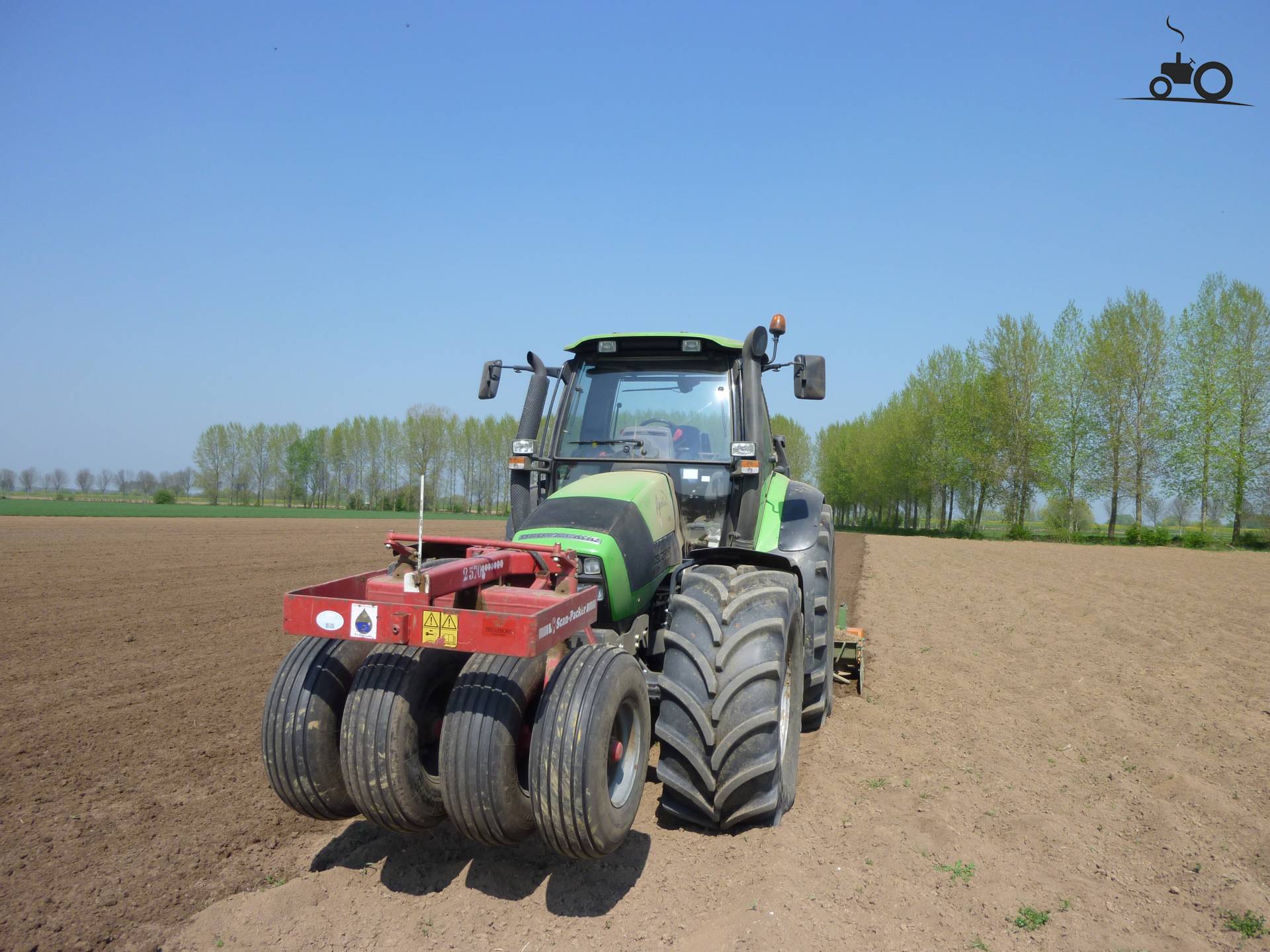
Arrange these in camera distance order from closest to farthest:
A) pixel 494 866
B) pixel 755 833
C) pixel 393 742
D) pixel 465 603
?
pixel 393 742
pixel 465 603
pixel 494 866
pixel 755 833

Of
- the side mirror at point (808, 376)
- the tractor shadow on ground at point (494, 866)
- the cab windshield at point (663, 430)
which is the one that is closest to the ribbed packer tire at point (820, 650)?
the cab windshield at point (663, 430)

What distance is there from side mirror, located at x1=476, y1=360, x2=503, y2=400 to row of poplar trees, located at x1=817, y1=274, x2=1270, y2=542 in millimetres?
34980

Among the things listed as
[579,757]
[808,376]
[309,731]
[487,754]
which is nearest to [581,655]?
[579,757]

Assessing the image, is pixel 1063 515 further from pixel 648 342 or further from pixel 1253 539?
pixel 648 342

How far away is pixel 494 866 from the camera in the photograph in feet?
12.2

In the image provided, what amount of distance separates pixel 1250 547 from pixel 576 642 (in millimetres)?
36329

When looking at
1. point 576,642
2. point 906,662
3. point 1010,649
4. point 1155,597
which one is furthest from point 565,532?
point 1155,597

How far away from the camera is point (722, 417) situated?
5.41 metres

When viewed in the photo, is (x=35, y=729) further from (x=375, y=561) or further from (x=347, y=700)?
(x=375, y=561)

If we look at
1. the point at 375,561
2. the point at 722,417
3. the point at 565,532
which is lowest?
the point at 375,561

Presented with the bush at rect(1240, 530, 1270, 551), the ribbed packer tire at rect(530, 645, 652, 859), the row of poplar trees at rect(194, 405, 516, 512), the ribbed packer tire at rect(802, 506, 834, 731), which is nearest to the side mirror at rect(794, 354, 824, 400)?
the ribbed packer tire at rect(802, 506, 834, 731)

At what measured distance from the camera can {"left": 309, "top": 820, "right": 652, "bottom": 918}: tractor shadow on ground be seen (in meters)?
3.51

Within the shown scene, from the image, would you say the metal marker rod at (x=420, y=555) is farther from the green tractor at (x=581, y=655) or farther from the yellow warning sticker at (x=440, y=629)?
the yellow warning sticker at (x=440, y=629)

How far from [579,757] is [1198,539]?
116ft
